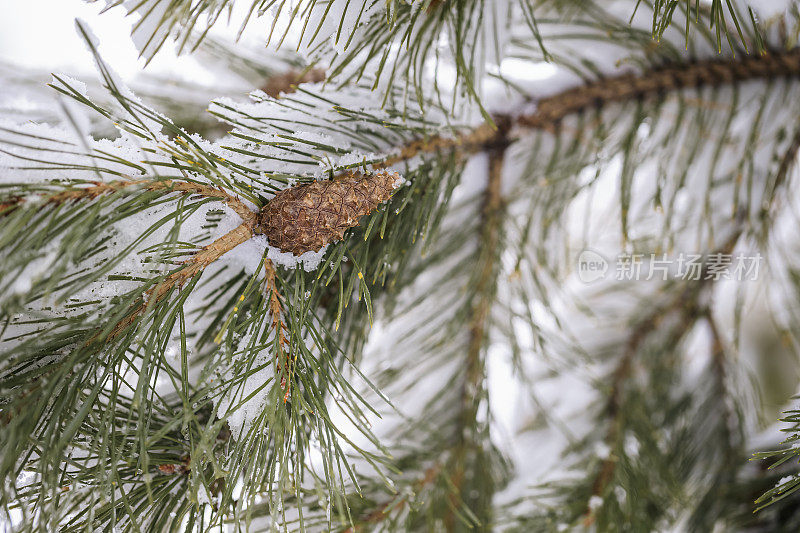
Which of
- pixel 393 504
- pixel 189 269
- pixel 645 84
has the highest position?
pixel 645 84

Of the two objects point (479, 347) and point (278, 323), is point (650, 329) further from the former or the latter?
point (278, 323)

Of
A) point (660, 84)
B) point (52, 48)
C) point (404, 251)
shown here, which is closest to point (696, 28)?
point (660, 84)

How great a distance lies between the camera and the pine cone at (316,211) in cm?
44

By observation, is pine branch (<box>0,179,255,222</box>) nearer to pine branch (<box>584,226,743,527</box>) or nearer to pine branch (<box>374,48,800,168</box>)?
pine branch (<box>374,48,800,168</box>)

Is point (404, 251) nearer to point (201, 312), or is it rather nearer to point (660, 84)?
point (201, 312)

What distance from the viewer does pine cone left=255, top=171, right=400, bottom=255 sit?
440 mm

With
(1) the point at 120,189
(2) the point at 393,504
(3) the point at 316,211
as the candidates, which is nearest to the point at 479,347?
(2) the point at 393,504

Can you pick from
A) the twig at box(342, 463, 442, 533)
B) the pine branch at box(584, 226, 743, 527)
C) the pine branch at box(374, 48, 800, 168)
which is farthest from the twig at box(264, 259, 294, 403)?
the pine branch at box(584, 226, 743, 527)

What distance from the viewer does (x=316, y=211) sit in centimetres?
44

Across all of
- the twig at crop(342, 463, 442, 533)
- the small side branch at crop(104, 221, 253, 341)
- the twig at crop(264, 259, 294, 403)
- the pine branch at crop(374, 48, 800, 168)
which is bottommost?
the twig at crop(342, 463, 442, 533)

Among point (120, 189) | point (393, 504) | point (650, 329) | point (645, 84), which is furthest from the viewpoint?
point (650, 329)

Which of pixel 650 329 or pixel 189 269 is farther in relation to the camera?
pixel 650 329

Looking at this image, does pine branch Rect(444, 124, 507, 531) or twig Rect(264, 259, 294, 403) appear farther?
pine branch Rect(444, 124, 507, 531)

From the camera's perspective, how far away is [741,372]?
1.04m
